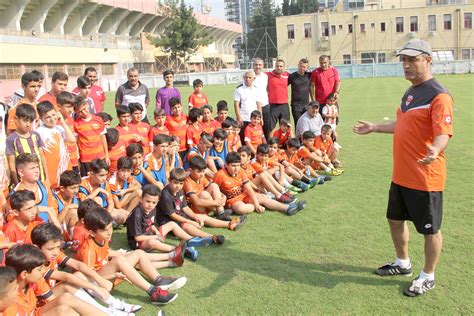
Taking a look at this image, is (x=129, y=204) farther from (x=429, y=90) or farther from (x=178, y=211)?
(x=429, y=90)

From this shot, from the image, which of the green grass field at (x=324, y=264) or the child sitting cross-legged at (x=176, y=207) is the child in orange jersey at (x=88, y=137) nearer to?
the green grass field at (x=324, y=264)

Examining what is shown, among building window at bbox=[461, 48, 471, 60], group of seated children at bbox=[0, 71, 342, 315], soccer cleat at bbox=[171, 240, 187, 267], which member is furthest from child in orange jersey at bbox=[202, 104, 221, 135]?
building window at bbox=[461, 48, 471, 60]

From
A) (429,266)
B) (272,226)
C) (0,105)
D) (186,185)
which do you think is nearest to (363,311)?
(429,266)

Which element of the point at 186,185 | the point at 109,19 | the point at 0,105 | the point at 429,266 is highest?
the point at 109,19

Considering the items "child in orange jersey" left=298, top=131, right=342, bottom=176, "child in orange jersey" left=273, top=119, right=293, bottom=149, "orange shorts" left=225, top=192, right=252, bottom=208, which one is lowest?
"orange shorts" left=225, top=192, right=252, bottom=208

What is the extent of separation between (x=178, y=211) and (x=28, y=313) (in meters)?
2.50

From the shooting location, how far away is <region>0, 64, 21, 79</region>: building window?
31.2 meters

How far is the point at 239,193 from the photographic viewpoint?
6.51 m

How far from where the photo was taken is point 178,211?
555 cm

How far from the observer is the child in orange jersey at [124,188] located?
19.2 feet

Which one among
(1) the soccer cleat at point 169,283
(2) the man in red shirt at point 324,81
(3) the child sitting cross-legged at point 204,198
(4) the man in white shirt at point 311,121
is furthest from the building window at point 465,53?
(1) the soccer cleat at point 169,283

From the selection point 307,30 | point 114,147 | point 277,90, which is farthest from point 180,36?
point 114,147

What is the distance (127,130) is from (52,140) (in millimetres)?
1627

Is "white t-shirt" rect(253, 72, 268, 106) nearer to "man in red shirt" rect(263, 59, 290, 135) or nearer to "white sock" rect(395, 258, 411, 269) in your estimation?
"man in red shirt" rect(263, 59, 290, 135)
